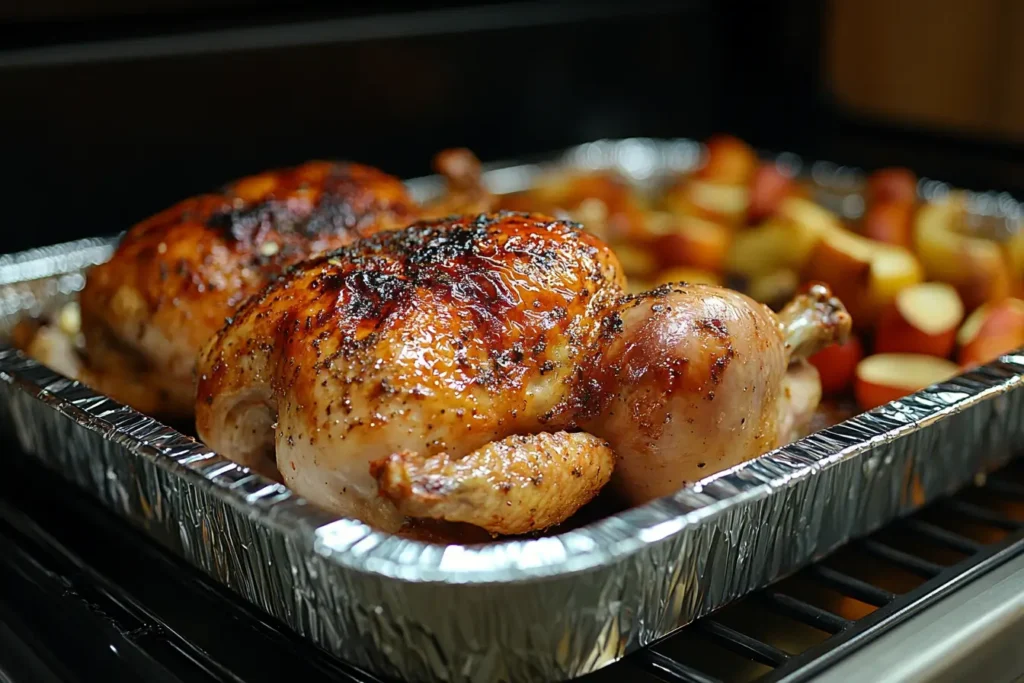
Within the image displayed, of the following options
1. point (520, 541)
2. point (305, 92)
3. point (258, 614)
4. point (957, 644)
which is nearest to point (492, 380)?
point (520, 541)

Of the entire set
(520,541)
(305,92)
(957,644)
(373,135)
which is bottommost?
(957,644)

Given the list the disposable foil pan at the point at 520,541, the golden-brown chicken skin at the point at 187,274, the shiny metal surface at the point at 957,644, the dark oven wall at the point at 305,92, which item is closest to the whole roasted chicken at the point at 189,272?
the golden-brown chicken skin at the point at 187,274

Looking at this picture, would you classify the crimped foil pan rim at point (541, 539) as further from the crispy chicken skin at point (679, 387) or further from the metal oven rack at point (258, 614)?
the metal oven rack at point (258, 614)

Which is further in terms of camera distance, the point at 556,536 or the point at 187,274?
the point at 187,274

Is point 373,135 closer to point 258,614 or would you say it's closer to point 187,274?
point 187,274

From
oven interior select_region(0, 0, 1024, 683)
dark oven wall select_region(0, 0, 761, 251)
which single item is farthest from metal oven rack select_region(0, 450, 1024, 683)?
dark oven wall select_region(0, 0, 761, 251)

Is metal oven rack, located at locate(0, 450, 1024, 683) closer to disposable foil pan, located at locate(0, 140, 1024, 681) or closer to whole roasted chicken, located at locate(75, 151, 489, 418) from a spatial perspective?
disposable foil pan, located at locate(0, 140, 1024, 681)
